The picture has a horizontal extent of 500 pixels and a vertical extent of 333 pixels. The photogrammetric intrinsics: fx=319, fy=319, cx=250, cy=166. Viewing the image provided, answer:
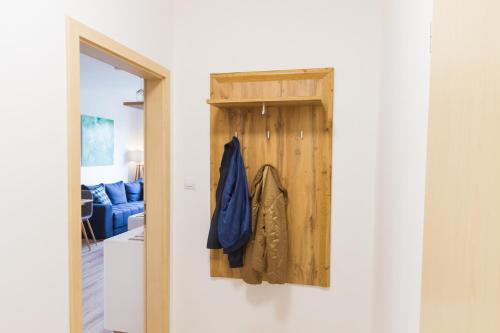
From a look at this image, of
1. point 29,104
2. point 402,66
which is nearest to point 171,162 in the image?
point 29,104

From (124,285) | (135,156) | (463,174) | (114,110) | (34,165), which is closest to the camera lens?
(463,174)

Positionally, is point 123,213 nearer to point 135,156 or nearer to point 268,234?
point 135,156

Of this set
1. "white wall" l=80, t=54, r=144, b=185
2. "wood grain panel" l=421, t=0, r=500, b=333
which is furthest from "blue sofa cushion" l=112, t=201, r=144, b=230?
"wood grain panel" l=421, t=0, r=500, b=333

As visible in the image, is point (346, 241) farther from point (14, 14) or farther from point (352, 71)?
point (14, 14)

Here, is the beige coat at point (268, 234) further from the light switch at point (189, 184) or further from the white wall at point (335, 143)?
the light switch at point (189, 184)

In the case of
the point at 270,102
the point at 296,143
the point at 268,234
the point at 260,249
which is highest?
the point at 270,102

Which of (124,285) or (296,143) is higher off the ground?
(296,143)

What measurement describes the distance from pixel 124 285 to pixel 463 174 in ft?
8.47

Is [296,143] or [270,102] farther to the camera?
[296,143]

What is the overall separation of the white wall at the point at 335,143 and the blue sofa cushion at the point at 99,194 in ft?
11.7

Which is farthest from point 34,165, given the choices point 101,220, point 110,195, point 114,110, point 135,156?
point 135,156

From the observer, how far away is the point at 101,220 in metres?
5.37

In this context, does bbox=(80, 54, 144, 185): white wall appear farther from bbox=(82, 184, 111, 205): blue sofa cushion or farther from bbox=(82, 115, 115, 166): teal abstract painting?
bbox=(82, 184, 111, 205): blue sofa cushion

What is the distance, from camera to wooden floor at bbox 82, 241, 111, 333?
9.40 feet
